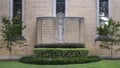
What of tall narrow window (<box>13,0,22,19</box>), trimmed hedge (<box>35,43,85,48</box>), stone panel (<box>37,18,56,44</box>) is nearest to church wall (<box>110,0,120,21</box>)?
trimmed hedge (<box>35,43,85,48</box>)

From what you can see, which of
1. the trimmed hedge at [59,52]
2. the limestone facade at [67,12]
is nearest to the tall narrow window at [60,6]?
the limestone facade at [67,12]

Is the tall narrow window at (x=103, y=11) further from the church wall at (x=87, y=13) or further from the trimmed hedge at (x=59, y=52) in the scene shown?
the trimmed hedge at (x=59, y=52)

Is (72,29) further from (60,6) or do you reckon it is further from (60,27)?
(60,6)

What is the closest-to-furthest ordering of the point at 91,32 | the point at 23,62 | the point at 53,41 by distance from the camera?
1. the point at 23,62
2. the point at 53,41
3. the point at 91,32

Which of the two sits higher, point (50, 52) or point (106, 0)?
point (106, 0)

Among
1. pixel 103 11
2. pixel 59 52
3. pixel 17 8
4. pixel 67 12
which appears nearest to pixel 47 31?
pixel 67 12

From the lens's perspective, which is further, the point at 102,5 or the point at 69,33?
the point at 102,5

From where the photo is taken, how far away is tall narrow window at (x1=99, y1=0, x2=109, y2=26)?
105ft

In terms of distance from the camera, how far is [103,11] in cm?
3209

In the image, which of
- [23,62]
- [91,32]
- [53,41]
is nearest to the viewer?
[23,62]

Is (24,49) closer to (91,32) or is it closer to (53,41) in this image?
(53,41)

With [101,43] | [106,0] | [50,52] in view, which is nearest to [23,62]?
Result: [50,52]

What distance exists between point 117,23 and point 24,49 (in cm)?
719

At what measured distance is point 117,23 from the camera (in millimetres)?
30266
